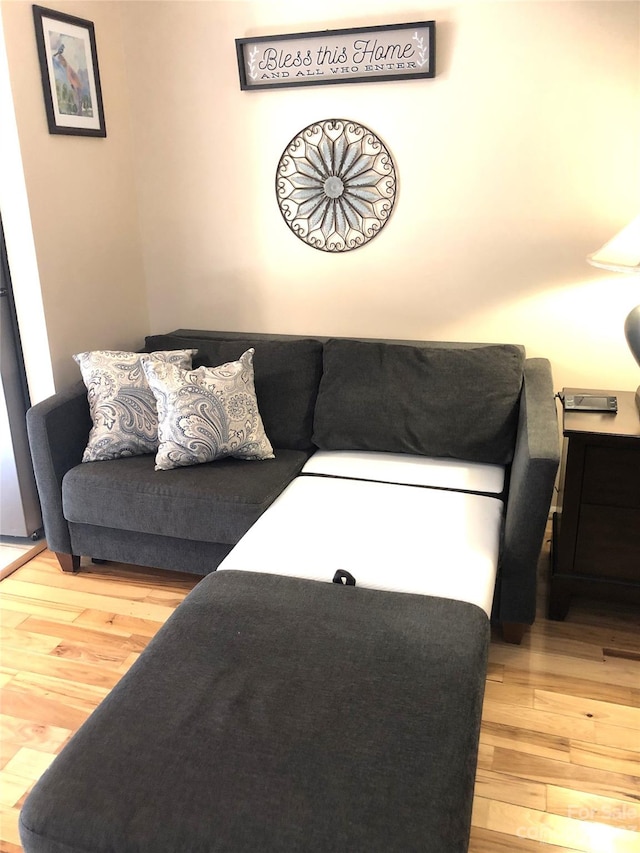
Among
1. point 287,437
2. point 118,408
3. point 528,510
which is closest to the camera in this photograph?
point 528,510

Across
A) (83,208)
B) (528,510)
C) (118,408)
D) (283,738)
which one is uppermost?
(83,208)

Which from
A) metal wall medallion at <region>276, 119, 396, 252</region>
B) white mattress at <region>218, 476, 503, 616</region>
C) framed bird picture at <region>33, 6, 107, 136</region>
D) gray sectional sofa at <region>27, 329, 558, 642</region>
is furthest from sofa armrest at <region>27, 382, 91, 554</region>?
metal wall medallion at <region>276, 119, 396, 252</region>

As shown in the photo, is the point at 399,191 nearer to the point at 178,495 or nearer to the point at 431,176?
the point at 431,176

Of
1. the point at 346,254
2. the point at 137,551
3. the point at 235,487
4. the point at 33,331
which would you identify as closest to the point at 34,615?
the point at 137,551

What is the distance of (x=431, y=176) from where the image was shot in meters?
2.74

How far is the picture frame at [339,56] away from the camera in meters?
2.58

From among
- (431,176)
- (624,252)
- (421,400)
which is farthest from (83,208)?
(624,252)

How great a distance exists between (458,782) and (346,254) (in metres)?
2.15

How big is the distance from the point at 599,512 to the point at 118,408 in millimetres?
1654

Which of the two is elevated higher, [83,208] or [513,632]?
[83,208]

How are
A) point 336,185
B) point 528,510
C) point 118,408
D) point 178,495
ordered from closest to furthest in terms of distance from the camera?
point 528,510, point 178,495, point 118,408, point 336,185

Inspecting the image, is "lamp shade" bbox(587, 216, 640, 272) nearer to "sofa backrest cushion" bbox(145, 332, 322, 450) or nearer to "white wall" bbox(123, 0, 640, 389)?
"white wall" bbox(123, 0, 640, 389)

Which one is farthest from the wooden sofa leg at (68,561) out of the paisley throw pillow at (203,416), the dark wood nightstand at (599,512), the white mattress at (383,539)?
the dark wood nightstand at (599,512)

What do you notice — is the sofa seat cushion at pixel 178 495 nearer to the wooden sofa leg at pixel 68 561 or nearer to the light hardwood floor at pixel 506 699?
the wooden sofa leg at pixel 68 561
